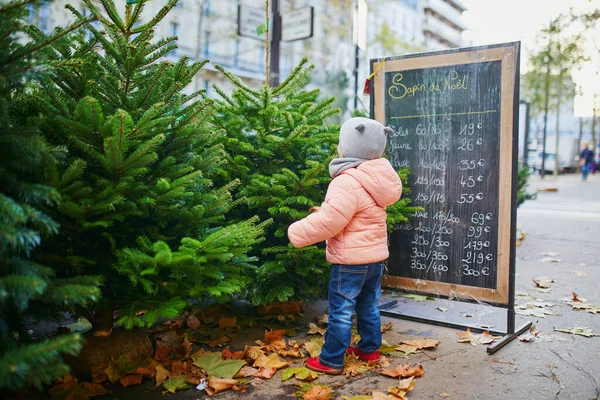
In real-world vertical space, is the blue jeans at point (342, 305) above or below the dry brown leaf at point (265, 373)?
above

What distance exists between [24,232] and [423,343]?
Result: 2768 millimetres

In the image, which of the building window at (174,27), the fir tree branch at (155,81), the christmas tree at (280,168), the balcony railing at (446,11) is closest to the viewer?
the fir tree branch at (155,81)

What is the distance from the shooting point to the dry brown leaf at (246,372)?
3238 millimetres

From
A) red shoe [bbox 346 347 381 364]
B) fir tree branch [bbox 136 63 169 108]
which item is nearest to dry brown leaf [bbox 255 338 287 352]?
red shoe [bbox 346 347 381 364]

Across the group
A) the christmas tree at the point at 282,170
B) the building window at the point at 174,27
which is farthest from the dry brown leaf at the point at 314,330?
the building window at the point at 174,27

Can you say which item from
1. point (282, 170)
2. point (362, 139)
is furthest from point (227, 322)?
point (362, 139)

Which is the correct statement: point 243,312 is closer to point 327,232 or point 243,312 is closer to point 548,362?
point 327,232

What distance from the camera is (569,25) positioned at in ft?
65.0

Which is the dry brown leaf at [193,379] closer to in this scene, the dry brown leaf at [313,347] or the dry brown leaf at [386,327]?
the dry brown leaf at [313,347]

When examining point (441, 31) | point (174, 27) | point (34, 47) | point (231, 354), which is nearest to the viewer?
point (34, 47)

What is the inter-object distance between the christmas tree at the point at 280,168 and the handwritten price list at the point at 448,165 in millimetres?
691

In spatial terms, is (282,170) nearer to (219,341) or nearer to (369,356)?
(219,341)

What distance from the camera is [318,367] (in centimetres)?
331

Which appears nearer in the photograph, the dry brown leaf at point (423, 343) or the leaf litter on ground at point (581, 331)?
the dry brown leaf at point (423, 343)
